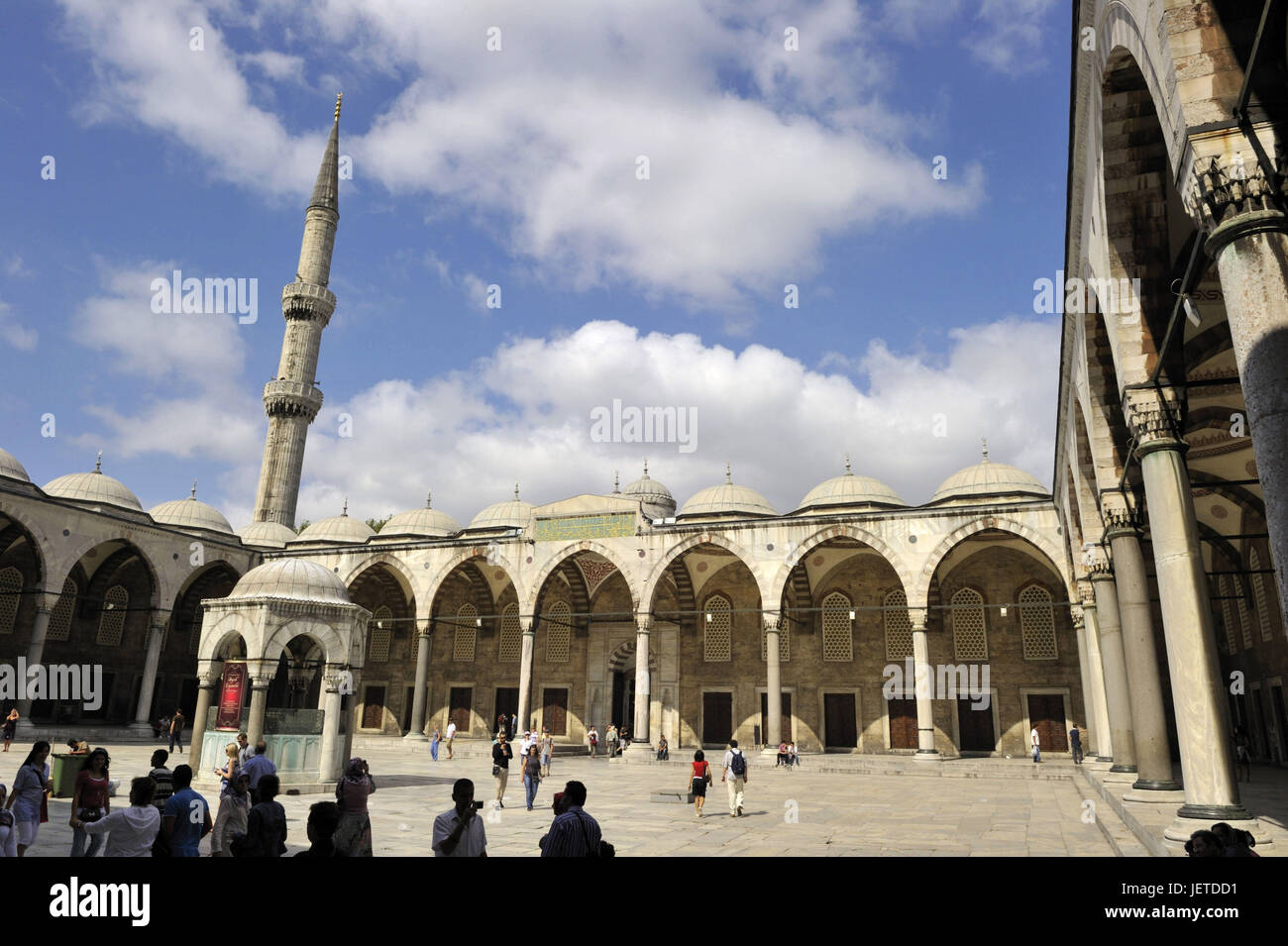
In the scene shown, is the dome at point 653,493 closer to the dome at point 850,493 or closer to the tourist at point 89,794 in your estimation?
the dome at point 850,493

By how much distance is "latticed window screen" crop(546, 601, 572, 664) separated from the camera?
28656mm

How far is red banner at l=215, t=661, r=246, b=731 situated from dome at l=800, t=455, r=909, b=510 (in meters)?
17.4

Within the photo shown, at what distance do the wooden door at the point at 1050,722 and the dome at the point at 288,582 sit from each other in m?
18.9

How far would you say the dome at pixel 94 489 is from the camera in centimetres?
2836

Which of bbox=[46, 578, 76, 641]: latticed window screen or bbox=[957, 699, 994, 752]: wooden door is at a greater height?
bbox=[46, 578, 76, 641]: latticed window screen

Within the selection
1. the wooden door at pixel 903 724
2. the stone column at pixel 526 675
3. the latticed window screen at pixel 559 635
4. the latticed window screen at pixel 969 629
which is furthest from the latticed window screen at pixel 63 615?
the latticed window screen at pixel 969 629

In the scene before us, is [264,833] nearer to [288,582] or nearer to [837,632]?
[288,582]

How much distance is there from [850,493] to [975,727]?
24.4 feet

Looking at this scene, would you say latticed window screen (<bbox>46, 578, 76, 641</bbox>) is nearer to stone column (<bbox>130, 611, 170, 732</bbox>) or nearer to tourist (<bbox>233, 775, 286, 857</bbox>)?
stone column (<bbox>130, 611, 170, 732</bbox>)

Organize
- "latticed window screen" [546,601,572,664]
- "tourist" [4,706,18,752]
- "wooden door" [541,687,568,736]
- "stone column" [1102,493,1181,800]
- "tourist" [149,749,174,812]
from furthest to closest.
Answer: "latticed window screen" [546,601,572,664]
"wooden door" [541,687,568,736]
"tourist" [4,706,18,752]
"stone column" [1102,493,1181,800]
"tourist" [149,749,174,812]

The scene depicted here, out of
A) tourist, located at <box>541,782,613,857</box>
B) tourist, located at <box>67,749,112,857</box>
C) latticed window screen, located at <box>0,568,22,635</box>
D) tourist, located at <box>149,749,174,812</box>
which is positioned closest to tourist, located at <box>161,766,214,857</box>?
tourist, located at <box>149,749,174,812</box>
